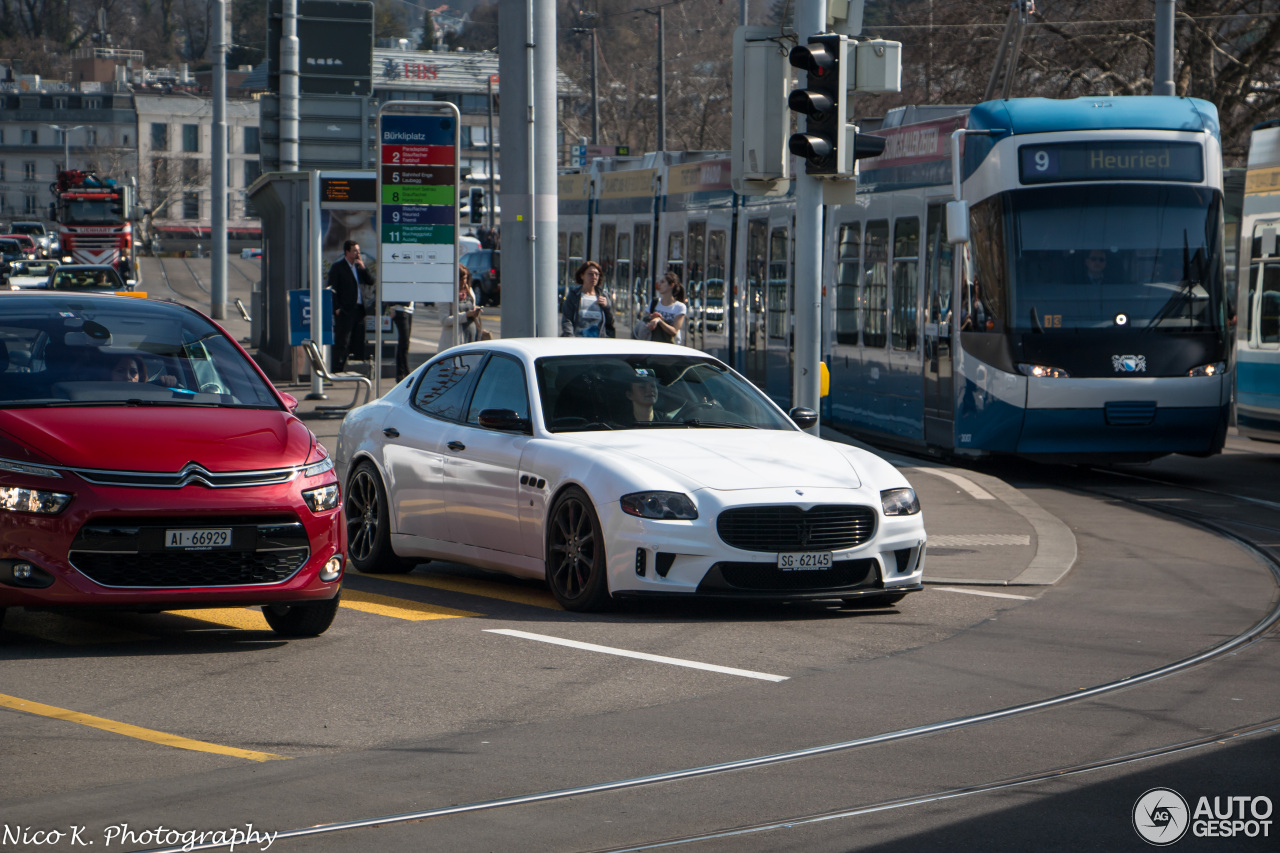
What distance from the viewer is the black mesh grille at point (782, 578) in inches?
362

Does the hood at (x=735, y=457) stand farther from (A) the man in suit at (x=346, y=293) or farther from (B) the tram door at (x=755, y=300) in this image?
(A) the man in suit at (x=346, y=293)

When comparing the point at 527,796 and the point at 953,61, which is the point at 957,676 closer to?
the point at 527,796

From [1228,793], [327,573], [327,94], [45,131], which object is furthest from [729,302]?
[45,131]

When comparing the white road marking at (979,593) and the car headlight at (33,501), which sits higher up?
the car headlight at (33,501)

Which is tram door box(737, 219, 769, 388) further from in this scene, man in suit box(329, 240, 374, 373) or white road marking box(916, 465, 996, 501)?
white road marking box(916, 465, 996, 501)

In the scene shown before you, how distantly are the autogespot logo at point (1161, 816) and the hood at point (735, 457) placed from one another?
3.73 metres

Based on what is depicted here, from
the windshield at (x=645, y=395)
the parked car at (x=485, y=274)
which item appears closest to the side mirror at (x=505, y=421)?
the windshield at (x=645, y=395)

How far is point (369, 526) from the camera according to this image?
37.1 feet

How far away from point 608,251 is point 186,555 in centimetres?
2330

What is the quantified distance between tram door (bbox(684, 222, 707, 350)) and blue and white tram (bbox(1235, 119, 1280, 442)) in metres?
8.71

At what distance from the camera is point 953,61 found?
3828 cm

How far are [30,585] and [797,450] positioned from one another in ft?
13.3

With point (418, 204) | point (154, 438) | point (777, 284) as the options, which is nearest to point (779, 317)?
point (777, 284)

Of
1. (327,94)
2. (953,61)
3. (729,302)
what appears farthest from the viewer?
(953,61)
